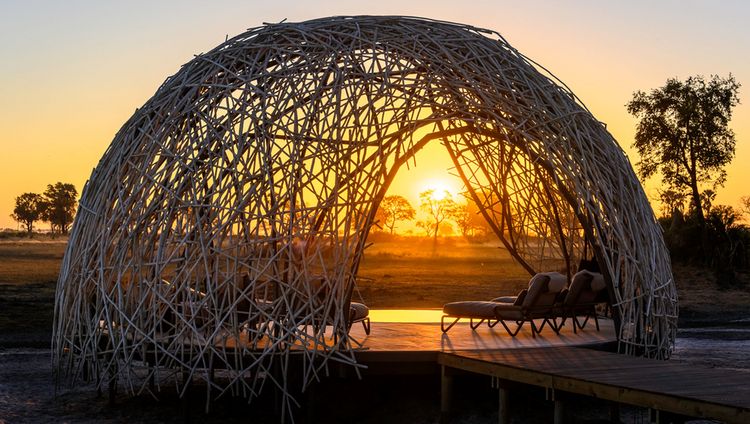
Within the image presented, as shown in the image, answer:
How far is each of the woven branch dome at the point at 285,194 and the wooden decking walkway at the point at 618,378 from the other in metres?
1.37

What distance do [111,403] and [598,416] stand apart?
6.45 meters

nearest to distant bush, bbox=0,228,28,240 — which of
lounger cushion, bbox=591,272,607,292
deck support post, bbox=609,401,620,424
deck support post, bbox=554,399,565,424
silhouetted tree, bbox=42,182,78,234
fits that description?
silhouetted tree, bbox=42,182,78,234

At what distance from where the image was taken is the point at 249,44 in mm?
12586

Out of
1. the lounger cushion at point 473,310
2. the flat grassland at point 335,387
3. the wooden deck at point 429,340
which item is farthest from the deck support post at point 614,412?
the lounger cushion at point 473,310

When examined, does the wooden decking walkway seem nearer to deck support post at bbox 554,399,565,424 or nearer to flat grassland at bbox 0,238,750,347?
deck support post at bbox 554,399,565,424

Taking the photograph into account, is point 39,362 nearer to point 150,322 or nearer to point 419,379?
point 150,322

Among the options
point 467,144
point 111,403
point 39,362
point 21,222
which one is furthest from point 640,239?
point 21,222

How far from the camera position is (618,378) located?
9.23 meters

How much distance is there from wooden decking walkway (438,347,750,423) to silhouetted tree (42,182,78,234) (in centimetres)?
8500

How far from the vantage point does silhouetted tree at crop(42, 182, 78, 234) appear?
9119cm

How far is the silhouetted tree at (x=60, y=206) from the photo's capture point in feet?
Result: 299

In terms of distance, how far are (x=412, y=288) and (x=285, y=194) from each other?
24638 millimetres

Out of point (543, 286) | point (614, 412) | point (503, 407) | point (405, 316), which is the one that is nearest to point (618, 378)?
point (503, 407)

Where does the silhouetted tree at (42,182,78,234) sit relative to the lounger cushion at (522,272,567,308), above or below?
above
